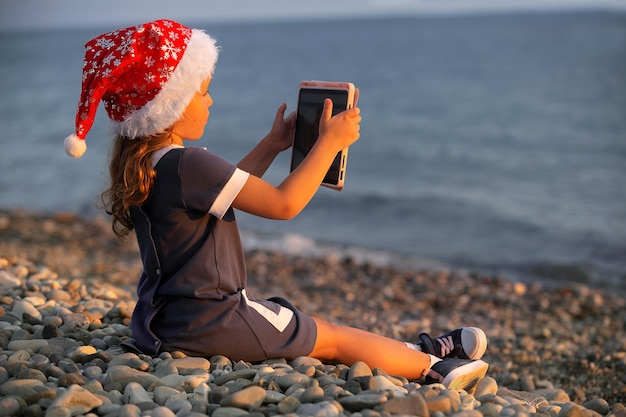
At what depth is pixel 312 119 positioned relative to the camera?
11.1 feet

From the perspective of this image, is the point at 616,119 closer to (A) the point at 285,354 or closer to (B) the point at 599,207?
(B) the point at 599,207

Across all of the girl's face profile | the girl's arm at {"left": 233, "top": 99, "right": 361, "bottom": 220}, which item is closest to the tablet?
the girl's arm at {"left": 233, "top": 99, "right": 361, "bottom": 220}

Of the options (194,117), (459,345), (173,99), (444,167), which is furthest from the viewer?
(444,167)

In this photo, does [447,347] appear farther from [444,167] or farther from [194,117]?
[444,167]

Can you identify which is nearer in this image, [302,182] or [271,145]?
Result: [302,182]

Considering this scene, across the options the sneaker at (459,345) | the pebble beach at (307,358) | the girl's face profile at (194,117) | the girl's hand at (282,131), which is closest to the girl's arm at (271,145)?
the girl's hand at (282,131)

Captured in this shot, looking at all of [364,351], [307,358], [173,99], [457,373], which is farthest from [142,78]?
[457,373]

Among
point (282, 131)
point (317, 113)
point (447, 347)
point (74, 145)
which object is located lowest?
point (447, 347)

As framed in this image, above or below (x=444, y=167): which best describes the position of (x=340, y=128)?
above

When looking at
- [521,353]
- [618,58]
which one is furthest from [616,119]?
[618,58]

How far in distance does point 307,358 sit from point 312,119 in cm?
111

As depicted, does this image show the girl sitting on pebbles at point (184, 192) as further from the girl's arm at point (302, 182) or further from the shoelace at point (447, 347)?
the shoelace at point (447, 347)

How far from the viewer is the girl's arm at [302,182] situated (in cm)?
295

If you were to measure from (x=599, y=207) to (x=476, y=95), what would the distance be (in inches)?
A: 615
